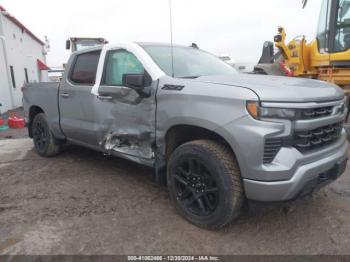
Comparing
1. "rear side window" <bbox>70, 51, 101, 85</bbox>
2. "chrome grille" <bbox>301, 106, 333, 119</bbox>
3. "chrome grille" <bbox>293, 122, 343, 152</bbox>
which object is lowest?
"chrome grille" <bbox>293, 122, 343, 152</bbox>

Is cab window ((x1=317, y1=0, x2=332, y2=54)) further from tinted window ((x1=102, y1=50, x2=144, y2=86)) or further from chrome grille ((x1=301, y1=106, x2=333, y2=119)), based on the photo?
tinted window ((x1=102, y1=50, x2=144, y2=86))

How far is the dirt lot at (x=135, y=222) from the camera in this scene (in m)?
2.90

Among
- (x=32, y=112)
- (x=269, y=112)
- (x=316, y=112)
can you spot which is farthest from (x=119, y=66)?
(x=32, y=112)

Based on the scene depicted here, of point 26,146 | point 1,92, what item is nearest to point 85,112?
point 26,146

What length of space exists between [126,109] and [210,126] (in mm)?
1259

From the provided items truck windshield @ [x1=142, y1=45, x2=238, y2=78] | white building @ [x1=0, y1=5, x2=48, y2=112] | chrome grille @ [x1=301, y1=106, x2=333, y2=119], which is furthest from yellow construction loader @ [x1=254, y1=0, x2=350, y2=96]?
white building @ [x1=0, y1=5, x2=48, y2=112]

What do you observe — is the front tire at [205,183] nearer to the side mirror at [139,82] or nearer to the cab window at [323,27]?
the side mirror at [139,82]

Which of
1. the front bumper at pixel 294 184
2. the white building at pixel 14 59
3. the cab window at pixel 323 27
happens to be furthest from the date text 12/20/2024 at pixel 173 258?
the white building at pixel 14 59

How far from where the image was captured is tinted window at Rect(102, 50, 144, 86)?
3.82 metres

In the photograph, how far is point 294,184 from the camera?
266cm

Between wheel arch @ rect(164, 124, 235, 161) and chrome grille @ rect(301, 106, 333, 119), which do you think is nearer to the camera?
chrome grille @ rect(301, 106, 333, 119)

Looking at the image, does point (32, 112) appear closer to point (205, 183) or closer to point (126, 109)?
point (126, 109)

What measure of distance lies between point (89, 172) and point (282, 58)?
683cm

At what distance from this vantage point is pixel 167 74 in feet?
11.5
